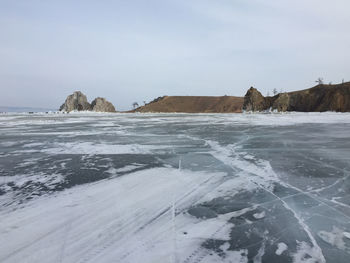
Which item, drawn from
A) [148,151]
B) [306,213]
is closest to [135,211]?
Result: [306,213]

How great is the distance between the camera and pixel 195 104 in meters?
84.4

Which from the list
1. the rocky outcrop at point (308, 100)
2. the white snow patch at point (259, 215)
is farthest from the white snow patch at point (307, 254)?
the rocky outcrop at point (308, 100)

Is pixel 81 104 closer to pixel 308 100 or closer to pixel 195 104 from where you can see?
pixel 195 104

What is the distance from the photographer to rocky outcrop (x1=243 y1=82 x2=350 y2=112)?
45.4 m

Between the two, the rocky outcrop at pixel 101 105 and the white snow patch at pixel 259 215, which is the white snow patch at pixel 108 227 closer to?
the white snow patch at pixel 259 215

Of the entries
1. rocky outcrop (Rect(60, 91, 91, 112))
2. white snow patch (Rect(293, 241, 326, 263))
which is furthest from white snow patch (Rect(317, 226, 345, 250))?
rocky outcrop (Rect(60, 91, 91, 112))

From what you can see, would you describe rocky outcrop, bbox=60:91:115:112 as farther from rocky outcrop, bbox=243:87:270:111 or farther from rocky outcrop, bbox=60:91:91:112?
rocky outcrop, bbox=243:87:270:111

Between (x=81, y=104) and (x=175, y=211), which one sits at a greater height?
(x=81, y=104)

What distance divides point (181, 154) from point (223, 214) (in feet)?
10.2

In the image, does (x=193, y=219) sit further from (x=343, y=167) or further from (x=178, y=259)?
(x=343, y=167)

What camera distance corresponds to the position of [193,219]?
227cm

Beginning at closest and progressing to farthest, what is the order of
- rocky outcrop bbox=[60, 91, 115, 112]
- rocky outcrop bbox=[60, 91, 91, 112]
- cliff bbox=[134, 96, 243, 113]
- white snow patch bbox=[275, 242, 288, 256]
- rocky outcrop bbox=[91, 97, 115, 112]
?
white snow patch bbox=[275, 242, 288, 256]
rocky outcrop bbox=[60, 91, 91, 112]
rocky outcrop bbox=[60, 91, 115, 112]
rocky outcrop bbox=[91, 97, 115, 112]
cliff bbox=[134, 96, 243, 113]

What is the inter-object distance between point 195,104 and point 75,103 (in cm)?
3993

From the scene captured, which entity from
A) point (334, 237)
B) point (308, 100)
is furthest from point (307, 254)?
point (308, 100)
